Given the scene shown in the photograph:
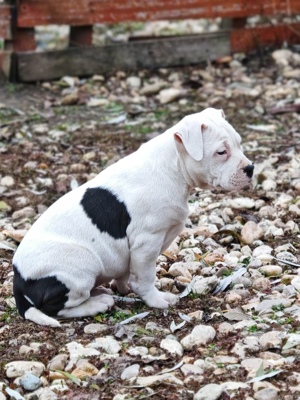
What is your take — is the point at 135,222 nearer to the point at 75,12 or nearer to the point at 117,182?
the point at 117,182

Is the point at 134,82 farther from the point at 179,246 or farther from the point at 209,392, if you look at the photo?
the point at 209,392

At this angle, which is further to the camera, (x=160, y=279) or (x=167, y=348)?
(x=160, y=279)

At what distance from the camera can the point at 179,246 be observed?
6.24 metres

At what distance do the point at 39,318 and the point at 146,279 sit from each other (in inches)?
25.7

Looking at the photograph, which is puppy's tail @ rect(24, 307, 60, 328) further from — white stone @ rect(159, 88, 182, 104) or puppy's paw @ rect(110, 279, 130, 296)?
white stone @ rect(159, 88, 182, 104)

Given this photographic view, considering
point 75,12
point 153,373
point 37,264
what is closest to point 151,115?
point 75,12

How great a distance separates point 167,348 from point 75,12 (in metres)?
7.08

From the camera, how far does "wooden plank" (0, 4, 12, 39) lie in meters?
10.3

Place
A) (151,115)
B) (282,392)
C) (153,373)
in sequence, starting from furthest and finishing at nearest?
(151,115)
(153,373)
(282,392)

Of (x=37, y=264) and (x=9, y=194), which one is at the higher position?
(x=37, y=264)

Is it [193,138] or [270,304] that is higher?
[193,138]

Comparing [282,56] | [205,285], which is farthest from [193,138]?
[282,56]

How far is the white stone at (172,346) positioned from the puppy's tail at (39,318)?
26.0 inches

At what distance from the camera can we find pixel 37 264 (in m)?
4.88
